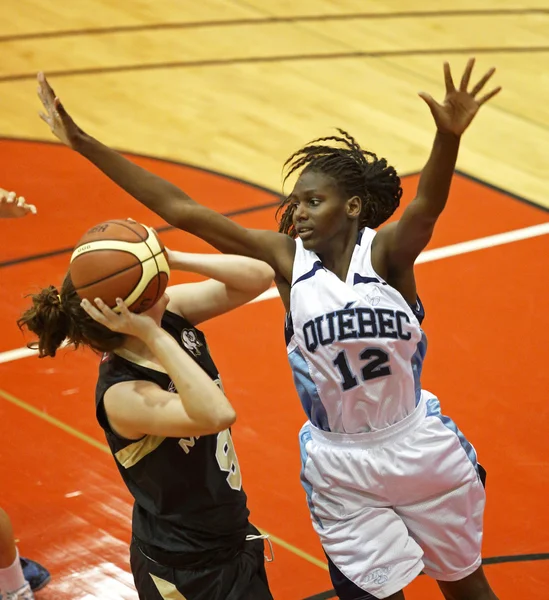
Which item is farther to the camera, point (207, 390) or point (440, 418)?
point (440, 418)

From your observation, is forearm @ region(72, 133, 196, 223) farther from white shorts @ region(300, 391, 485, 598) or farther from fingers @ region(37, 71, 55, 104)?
white shorts @ region(300, 391, 485, 598)

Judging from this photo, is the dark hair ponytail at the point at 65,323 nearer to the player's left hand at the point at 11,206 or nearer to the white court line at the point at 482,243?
the player's left hand at the point at 11,206

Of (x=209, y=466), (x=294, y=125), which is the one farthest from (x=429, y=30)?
(x=209, y=466)

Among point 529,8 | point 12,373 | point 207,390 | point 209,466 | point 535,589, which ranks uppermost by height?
point 529,8

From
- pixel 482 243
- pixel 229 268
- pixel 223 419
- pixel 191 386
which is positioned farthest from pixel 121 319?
pixel 482 243

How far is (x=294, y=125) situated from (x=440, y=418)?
6.14 metres

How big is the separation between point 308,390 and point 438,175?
0.90 meters

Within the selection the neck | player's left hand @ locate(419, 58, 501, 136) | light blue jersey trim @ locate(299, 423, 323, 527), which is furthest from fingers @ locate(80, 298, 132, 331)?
player's left hand @ locate(419, 58, 501, 136)

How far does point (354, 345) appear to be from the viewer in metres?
4.00

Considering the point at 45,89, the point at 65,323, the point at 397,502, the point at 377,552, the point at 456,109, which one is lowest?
the point at 377,552

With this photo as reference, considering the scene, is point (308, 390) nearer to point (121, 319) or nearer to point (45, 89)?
point (121, 319)

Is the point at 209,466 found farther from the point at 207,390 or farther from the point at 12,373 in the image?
the point at 12,373

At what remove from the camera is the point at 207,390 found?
346 centimetres

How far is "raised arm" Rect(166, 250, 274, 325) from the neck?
27 cm
